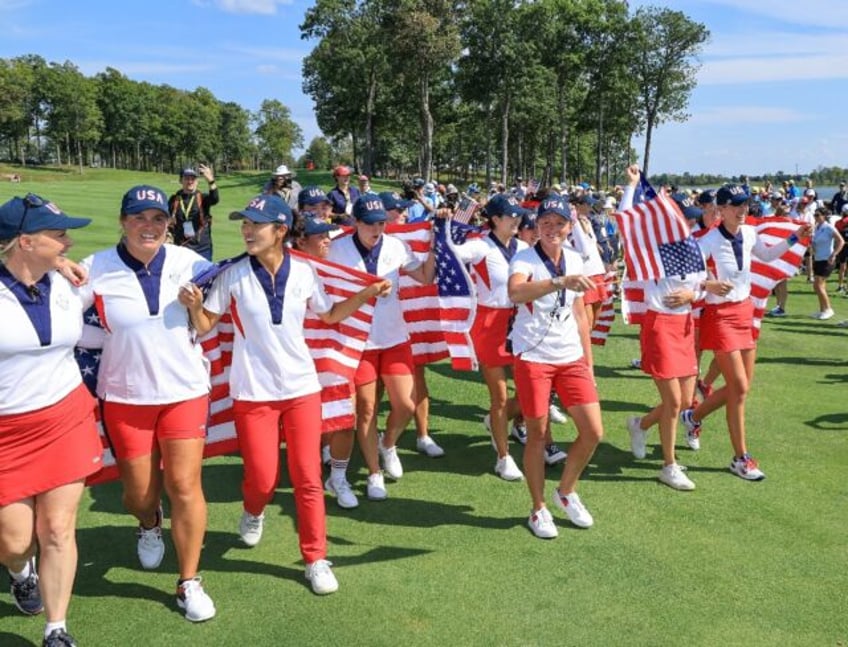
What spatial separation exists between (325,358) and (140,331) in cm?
149

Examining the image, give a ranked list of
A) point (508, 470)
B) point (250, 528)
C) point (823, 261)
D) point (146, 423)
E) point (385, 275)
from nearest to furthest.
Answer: point (146, 423)
point (250, 528)
point (385, 275)
point (508, 470)
point (823, 261)

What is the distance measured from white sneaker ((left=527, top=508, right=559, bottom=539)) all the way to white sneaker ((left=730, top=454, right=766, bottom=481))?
2020mm

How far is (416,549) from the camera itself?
4668 millimetres

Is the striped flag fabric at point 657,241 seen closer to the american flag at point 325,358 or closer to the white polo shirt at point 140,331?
the american flag at point 325,358

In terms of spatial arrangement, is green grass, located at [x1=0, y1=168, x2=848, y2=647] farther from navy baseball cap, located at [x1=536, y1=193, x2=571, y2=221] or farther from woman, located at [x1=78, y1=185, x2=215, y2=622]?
navy baseball cap, located at [x1=536, y1=193, x2=571, y2=221]

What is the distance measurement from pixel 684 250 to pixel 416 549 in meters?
3.17

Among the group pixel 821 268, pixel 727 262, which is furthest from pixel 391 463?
pixel 821 268

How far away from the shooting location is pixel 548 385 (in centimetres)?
477

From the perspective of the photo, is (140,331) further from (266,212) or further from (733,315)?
(733,315)

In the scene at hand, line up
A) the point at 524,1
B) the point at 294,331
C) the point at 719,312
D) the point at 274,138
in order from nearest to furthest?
the point at 294,331, the point at 719,312, the point at 524,1, the point at 274,138

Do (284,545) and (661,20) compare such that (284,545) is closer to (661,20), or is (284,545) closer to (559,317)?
(559,317)

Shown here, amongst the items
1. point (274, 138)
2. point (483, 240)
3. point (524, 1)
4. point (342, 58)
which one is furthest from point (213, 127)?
point (483, 240)

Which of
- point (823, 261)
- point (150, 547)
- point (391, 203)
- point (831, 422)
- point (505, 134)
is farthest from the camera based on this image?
point (505, 134)

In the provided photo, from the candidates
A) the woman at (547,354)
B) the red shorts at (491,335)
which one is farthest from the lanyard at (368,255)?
the woman at (547,354)
